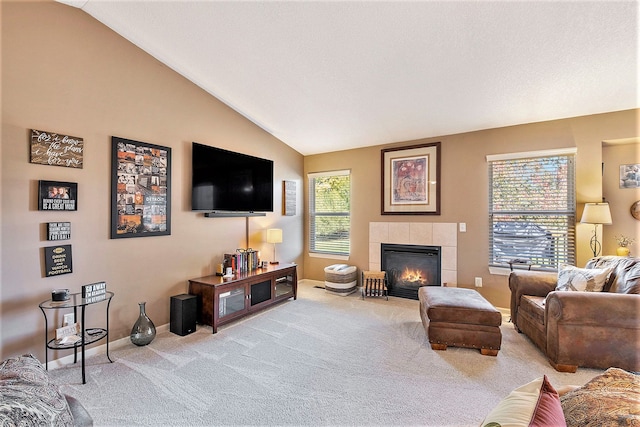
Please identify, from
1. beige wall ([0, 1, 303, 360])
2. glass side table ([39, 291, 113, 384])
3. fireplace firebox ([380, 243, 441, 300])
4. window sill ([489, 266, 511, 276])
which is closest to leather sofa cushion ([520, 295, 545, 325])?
window sill ([489, 266, 511, 276])

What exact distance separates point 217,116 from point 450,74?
2.81 meters

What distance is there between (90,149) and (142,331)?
1780 mm

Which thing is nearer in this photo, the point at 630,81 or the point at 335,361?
the point at 335,361

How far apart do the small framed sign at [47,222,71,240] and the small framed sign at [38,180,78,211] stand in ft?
0.42

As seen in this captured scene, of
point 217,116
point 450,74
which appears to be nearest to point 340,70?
point 450,74

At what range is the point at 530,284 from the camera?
10.1ft

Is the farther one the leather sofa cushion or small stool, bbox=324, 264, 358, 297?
small stool, bbox=324, 264, 358, 297

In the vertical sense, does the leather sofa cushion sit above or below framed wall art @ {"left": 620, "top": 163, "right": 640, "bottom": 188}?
below

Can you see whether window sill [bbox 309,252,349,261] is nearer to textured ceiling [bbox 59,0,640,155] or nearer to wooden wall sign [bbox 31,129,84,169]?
textured ceiling [bbox 59,0,640,155]

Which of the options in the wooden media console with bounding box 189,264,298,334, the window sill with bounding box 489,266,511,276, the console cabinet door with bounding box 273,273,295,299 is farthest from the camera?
the console cabinet door with bounding box 273,273,295,299

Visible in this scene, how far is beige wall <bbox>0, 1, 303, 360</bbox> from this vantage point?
2289mm

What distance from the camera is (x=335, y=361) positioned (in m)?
2.57

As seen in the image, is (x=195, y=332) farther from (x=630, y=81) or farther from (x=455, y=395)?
(x=630, y=81)

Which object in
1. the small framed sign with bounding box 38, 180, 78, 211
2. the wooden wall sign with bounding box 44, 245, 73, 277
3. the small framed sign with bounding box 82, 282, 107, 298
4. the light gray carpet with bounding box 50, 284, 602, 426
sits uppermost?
the small framed sign with bounding box 38, 180, 78, 211
